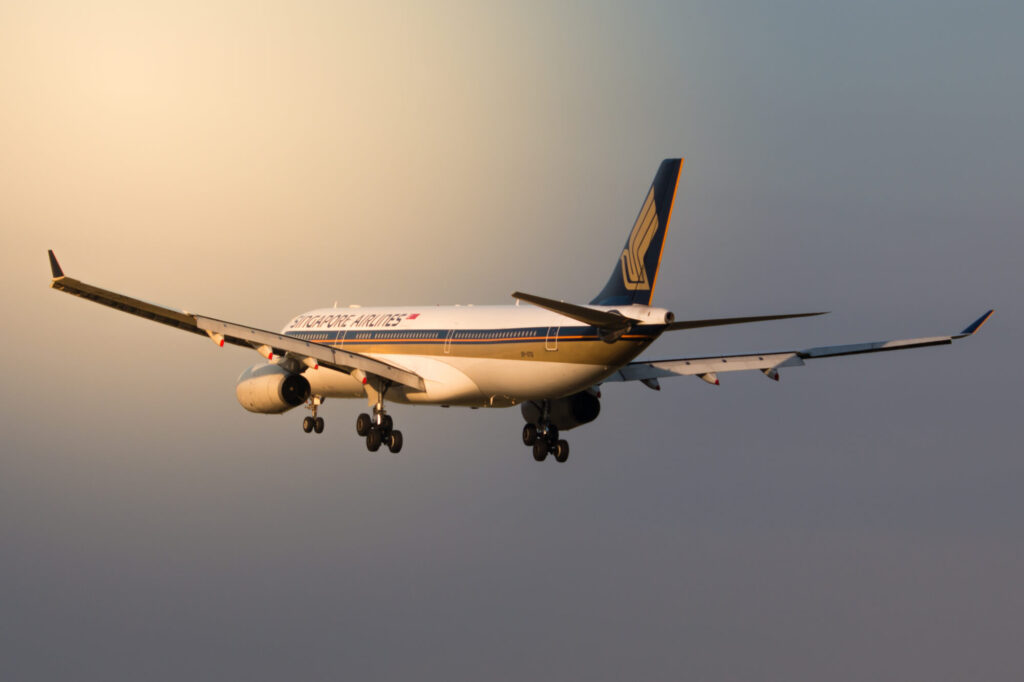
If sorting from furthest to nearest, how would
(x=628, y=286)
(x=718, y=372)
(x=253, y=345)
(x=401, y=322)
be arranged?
(x=401, y=322) → (x=718, y=372) → (x=253, y=345) → (x=628, y=286)

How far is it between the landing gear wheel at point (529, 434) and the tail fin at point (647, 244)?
917 centimetres

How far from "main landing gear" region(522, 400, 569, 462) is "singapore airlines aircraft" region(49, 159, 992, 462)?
4cm

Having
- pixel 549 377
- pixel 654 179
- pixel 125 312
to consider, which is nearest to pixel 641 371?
pixel 549 377

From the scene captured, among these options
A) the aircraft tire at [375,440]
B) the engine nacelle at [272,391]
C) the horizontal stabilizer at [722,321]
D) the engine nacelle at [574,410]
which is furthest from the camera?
the engine nacelle at [272,391]

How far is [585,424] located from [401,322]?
317 inches

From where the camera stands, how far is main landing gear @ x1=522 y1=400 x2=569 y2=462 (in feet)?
158

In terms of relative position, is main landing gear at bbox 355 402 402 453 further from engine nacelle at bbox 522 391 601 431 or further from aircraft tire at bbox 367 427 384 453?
engine nacelle at bbox 522 391 601 431

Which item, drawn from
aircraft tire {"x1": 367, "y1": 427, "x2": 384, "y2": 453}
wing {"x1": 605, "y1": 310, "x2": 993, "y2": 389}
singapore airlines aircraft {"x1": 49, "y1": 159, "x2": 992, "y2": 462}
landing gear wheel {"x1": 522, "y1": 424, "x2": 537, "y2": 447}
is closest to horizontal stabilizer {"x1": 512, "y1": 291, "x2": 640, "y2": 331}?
singapore airlines aircraft {"x1": 49, "y1": 159, "x2": 992, "y2": 462}

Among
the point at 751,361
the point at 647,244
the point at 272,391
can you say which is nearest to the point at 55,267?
the point at 272,391

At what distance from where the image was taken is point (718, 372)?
46438 millimetres

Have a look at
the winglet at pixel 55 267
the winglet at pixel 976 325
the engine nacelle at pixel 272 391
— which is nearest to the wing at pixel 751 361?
the winglet at pixel 976 325

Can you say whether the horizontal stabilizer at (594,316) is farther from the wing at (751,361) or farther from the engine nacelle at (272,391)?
the engine nacelle at (272,391)

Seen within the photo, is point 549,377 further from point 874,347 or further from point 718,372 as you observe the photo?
point 874,347

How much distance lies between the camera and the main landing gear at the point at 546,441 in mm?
48031
